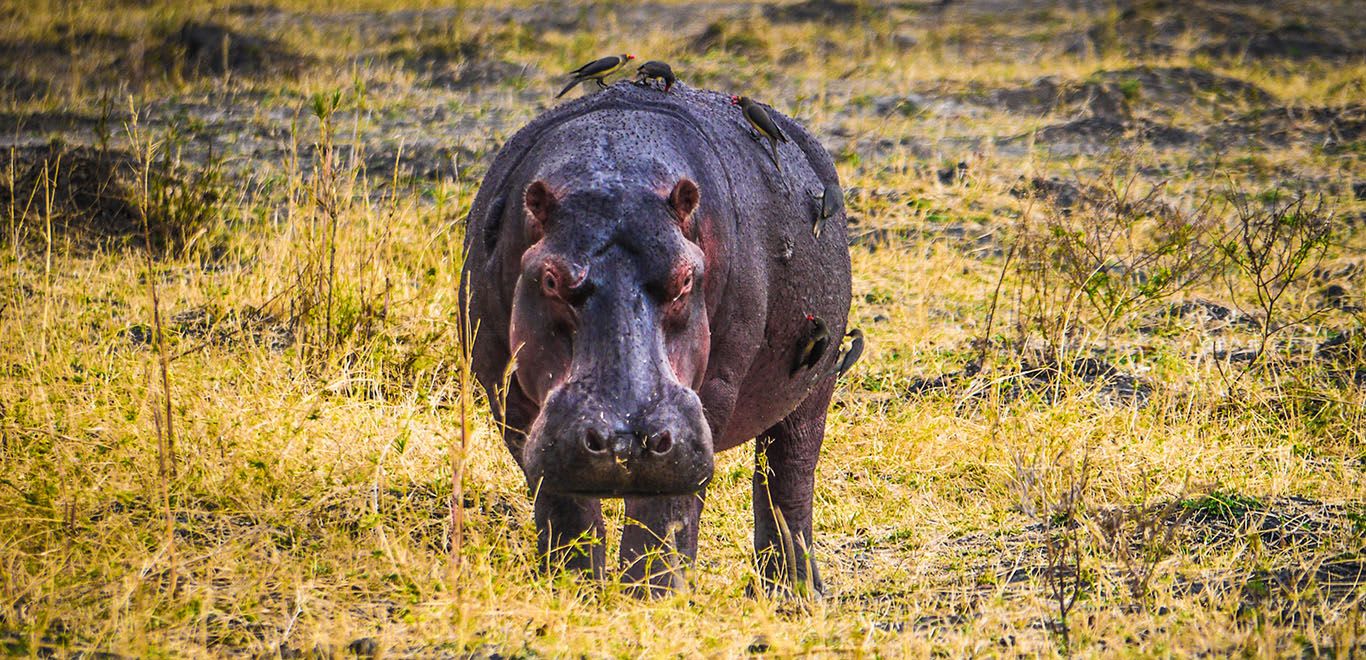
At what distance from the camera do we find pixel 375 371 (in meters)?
6.49

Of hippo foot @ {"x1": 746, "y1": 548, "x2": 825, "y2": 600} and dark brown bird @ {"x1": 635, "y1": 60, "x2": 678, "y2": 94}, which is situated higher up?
dark brown bird @ {"x1": 635, "y1": 60, "x2": 678, "y2": 94}

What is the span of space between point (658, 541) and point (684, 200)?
1152 millimetres

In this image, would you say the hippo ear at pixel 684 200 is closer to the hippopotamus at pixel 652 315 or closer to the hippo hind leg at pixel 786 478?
the hippopotamus at pixel 652 315

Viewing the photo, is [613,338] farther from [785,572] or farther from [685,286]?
[785,572]

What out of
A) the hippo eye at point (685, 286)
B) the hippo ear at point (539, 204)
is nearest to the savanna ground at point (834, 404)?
the hippo ear at point (539, 204)

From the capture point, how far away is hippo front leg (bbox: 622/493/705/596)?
14.0 feet

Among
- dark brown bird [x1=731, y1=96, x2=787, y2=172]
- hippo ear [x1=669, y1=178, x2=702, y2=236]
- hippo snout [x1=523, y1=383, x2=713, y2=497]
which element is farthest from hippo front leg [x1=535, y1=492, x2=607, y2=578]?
dark brown bird [x1=731, y1=96, x2=787, y2=172]

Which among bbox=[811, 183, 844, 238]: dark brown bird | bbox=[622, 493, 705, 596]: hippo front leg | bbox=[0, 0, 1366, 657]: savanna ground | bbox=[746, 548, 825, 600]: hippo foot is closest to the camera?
bbox=[0, 0, 1366, 657]: savanna ground

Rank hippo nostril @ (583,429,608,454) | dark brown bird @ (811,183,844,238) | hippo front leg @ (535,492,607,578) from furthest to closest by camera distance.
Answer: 1. dark brown bird @ (811,183,844,238)
2. hippo front leg @ (535,492,607,578)
3. hippo nostril @ (583,429,608,454)

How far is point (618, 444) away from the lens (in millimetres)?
3416

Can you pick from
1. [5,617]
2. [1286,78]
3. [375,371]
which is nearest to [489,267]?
[5,617]

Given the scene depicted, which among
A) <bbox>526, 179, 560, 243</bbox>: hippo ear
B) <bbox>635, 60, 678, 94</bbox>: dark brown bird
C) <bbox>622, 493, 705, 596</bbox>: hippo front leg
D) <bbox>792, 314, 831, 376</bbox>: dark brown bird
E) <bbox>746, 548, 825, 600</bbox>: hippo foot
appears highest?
<bbox>635, 60, 678, 94</bbox>: dark brown bird

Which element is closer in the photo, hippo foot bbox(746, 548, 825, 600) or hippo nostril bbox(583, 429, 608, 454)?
hippo nostril bbox(583, 429, 608, 454)

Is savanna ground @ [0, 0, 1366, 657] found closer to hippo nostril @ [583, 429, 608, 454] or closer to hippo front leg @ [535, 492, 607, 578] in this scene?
hippo front leg @ [535, 492, 607, 578]
